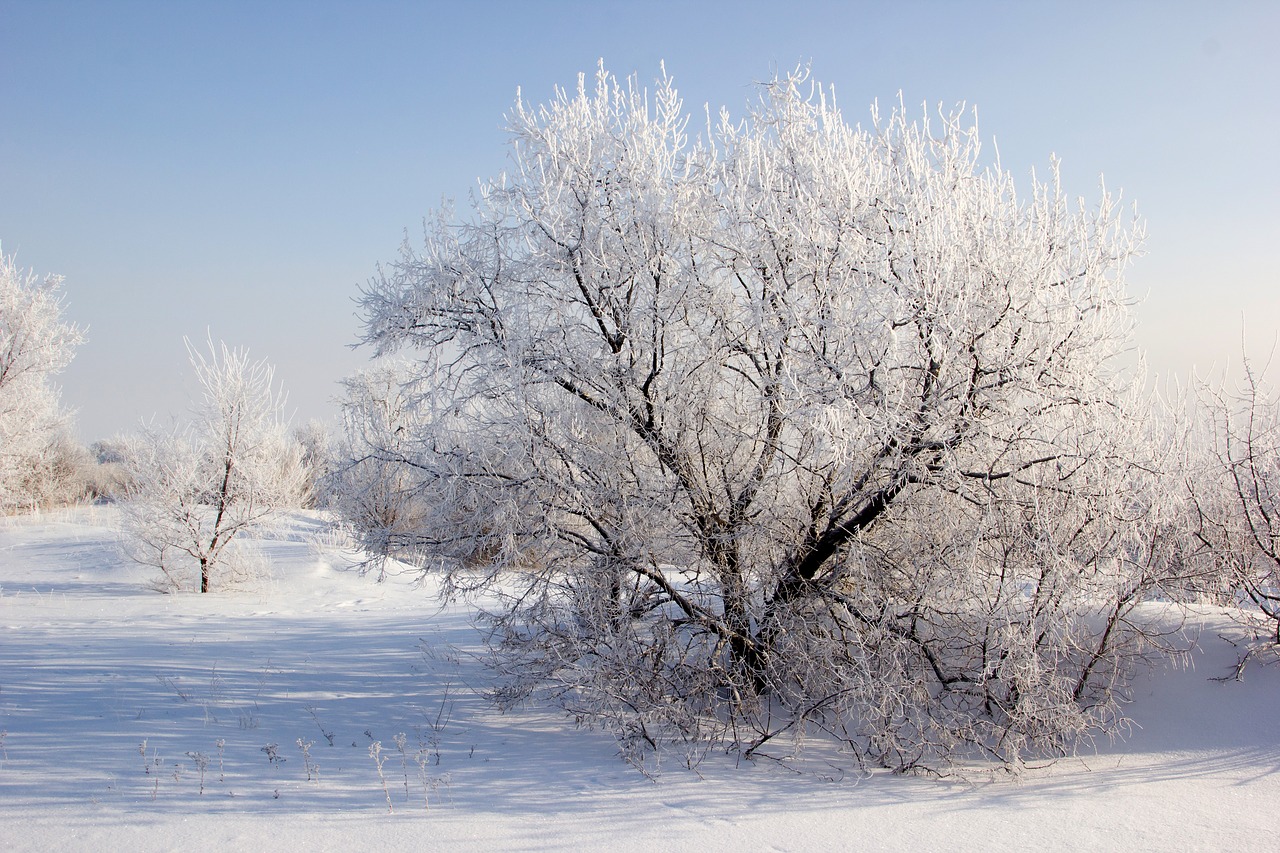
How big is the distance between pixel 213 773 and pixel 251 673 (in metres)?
2.68

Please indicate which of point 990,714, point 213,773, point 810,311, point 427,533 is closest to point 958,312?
point 810,311

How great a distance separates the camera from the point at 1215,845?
4266 millimetres

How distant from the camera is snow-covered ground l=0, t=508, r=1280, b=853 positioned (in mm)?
4234

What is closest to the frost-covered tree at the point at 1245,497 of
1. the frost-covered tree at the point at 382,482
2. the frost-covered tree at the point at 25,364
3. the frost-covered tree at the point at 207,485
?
the frost-covered tree at the point at 382,482

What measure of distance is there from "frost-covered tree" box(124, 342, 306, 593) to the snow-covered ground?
198 inches

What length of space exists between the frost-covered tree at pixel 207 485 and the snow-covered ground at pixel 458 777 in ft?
16.5

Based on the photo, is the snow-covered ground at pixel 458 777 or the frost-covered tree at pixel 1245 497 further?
the frost-covered tree at pixel 1245 497

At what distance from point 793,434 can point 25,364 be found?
19.1 meters

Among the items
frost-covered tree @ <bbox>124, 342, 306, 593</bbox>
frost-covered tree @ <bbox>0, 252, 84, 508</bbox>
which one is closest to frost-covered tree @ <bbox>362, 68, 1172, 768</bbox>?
frost-covered tree @ <bbox>124, 342, 306, 593</bbox>

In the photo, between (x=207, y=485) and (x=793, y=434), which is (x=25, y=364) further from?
(x=793, y=434)

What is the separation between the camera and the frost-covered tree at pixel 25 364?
17.7 m

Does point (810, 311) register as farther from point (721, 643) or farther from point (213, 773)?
point (213, 773)

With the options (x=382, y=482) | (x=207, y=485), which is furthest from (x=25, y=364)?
(x=382, y=482)

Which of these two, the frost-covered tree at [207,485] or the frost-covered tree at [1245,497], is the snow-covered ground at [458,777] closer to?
the frost-covered tree at [1245,497]
